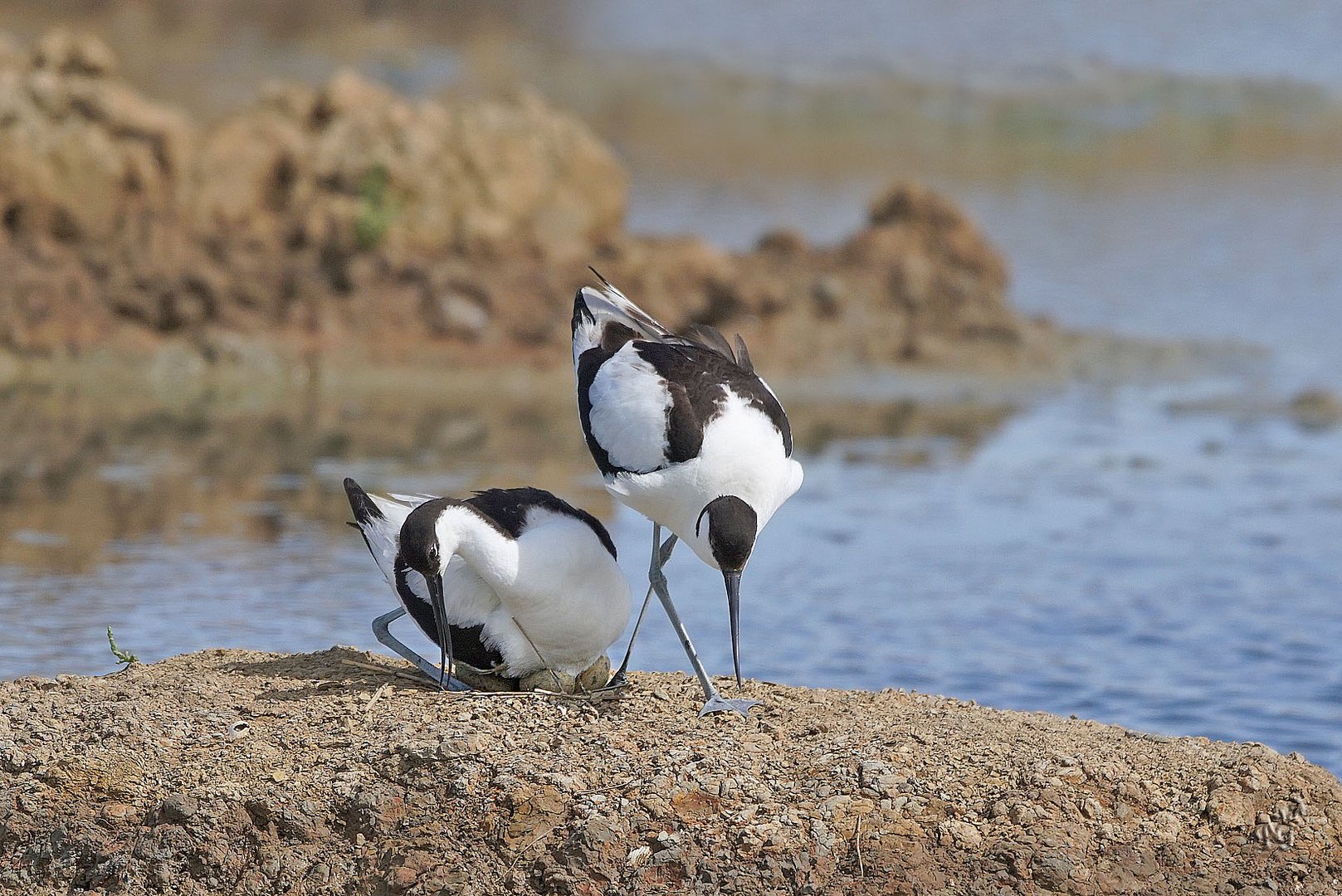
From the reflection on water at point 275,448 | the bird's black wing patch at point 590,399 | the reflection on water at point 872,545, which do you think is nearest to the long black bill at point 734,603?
the bird's black wing patch at point 590,399

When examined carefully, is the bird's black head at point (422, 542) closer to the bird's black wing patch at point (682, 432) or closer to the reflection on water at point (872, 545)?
the bird's black wing patch at point (682, 432)

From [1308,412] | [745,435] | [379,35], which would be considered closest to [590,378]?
[745,435]

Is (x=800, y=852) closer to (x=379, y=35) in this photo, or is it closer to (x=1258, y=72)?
(x=1258, y=72)

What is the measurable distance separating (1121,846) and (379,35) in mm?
28883

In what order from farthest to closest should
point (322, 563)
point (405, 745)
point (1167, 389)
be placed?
1. point (1167, 389)
2. point (322, 563)
3. point (405, 745)

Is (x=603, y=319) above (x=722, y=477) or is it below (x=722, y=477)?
above

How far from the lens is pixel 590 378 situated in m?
6.00

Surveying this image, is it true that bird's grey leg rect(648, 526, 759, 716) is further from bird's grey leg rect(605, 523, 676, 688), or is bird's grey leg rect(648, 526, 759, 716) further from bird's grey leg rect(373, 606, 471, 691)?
bird's grey leg rect(373, 606, 471, 691)

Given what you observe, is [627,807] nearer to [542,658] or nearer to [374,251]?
[542,658]

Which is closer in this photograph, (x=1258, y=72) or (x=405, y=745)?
(x=405, y=745)

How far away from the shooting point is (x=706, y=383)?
5559 millimetres

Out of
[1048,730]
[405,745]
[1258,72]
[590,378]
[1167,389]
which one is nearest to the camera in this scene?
[405,745]

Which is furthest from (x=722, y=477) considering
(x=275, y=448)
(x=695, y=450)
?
(x=275, y=448)

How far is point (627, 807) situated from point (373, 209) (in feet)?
37.2
